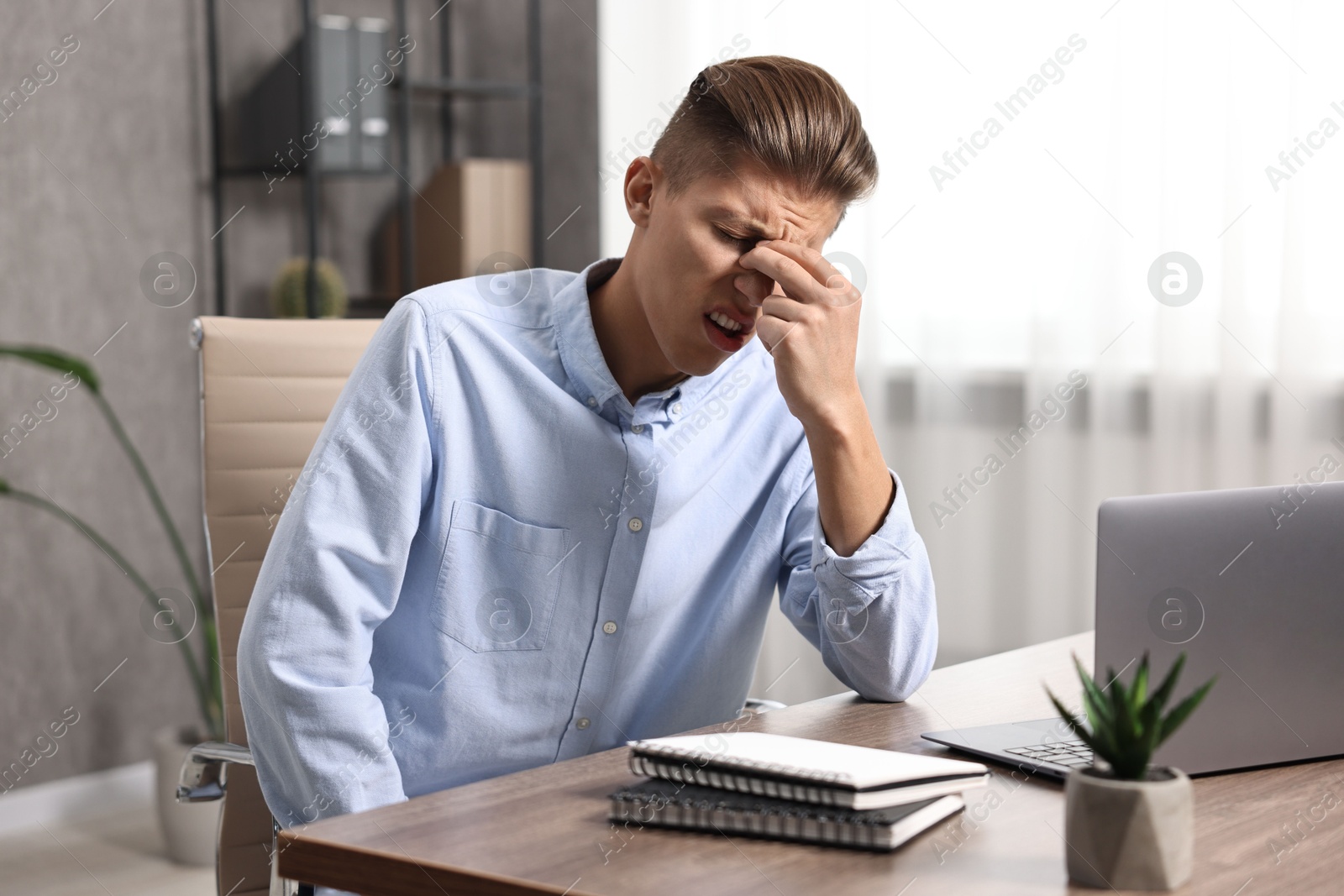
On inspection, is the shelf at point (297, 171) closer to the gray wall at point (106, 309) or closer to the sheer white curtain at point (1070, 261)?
the gray wall at point (106, 309)

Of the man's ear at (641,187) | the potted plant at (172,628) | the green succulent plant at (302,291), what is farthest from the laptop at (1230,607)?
the green succulent plant at (302,291)

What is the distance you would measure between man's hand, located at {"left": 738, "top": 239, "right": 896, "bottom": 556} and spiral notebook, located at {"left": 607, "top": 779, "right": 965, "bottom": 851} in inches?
15.1

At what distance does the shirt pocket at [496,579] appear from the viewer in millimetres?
1246

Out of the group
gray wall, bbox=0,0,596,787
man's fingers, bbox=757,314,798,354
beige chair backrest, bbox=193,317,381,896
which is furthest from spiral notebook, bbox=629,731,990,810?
gray wall, bbox=0,0,596,787

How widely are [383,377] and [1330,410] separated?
179cm

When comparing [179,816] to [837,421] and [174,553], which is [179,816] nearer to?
[174,553]

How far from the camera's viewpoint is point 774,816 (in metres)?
0.85

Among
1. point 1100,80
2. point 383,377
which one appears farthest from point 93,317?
point 1100,80

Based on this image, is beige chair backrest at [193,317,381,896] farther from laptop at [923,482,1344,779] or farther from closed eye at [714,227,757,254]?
laptop at [923,482,1344,779]

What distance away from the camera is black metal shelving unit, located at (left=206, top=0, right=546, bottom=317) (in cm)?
304

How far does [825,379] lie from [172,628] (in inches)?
90.0

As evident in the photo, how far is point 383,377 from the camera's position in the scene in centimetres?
123

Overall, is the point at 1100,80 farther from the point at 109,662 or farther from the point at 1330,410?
the point at 109,662

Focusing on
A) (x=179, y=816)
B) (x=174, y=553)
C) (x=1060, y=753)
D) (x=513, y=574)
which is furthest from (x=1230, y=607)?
→ (x=174, y=553)
